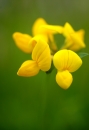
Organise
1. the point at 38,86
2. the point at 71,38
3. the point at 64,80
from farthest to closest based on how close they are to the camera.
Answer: the point at 38,86 < the point at 71,38 < the point at 64,80

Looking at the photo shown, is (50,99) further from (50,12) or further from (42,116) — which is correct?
(50,12)

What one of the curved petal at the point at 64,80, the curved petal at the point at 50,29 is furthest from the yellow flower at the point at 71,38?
the curved petal at the point at 64,80

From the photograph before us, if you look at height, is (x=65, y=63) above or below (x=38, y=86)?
above

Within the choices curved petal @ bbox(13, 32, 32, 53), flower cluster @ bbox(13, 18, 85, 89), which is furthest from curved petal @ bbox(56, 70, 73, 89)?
curved petal @ bbox(13, 32, 32, 53)

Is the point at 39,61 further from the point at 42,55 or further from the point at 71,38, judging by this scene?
the point at 71,38

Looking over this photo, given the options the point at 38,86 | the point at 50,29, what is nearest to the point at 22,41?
the point at 50,29

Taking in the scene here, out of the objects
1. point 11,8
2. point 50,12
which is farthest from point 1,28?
point 50,12

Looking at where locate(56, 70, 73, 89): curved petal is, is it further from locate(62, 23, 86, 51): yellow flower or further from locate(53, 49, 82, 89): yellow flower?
locate(62, 23, 86, 51): yellow flower
